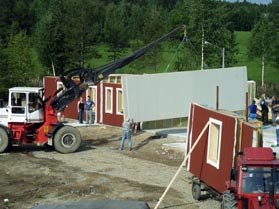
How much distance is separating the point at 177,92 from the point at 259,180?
1549 cm

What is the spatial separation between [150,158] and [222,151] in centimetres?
849

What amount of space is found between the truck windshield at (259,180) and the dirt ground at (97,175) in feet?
12.2

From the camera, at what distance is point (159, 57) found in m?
54.2

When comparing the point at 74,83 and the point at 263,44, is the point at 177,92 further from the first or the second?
the point at 263,44

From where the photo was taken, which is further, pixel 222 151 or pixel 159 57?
pixel 159 57

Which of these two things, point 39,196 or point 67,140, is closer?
point 39,196

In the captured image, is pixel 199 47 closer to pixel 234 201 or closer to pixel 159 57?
pixel 159 57

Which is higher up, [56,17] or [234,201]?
[56,17]

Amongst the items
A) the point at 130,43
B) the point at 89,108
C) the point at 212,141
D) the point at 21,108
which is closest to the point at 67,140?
the point at 21,108

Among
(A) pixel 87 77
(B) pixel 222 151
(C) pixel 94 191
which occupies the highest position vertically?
(A) pixel 87 77

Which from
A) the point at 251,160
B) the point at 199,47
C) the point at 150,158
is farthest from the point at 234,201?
the point at 199,47

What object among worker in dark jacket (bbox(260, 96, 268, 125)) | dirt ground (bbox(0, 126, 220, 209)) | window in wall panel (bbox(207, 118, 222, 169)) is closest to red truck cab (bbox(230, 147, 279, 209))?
window in wall panel (bbox(207, 118, 222, 169))

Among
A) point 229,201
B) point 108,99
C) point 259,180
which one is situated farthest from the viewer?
point 108,99

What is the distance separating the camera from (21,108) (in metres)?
22.3
